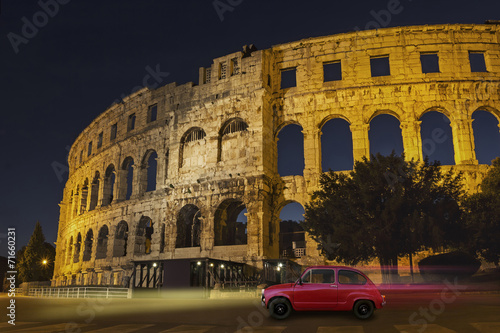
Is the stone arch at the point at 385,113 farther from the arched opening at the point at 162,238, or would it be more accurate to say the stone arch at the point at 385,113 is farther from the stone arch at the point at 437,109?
the arched opening at the point at 162,238

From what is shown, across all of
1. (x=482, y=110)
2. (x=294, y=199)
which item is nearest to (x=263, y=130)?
(x=294, y=199)

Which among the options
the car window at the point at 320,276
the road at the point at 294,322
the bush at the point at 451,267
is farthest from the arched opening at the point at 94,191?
the car window at the point at 320,276

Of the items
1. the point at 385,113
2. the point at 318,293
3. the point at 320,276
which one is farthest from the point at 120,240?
the point at 318,293

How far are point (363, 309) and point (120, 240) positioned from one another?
2643 cm

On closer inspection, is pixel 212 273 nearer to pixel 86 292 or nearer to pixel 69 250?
pixel 86 292

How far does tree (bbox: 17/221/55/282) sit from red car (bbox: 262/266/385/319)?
53523 mm

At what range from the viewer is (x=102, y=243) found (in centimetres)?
3416

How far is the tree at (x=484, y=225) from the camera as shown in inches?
723

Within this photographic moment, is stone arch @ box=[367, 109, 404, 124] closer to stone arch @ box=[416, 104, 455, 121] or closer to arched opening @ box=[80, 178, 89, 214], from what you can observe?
stone arch @ box=[416, 104, 455, 121]

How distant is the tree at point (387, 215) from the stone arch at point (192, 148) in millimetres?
10070

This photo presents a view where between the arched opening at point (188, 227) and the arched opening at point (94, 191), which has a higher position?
the arched opening at point (94, 191)

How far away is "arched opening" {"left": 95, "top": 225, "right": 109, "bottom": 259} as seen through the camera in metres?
33.6

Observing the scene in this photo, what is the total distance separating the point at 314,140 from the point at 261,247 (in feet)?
23.6

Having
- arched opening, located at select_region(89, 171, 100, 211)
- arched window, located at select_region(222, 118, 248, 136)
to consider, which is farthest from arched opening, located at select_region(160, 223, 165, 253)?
arched opening, located at select_region(89, 171, 100, 211)
